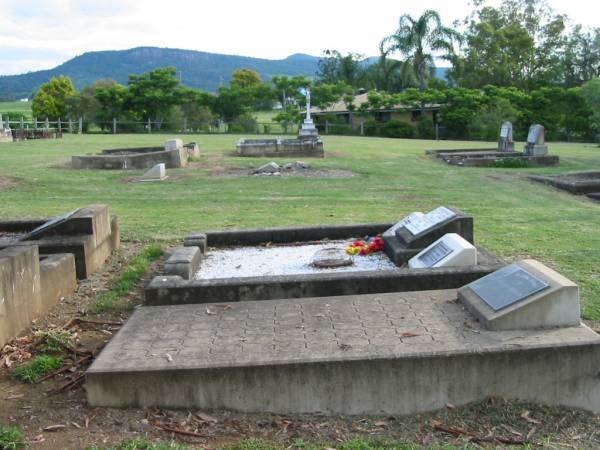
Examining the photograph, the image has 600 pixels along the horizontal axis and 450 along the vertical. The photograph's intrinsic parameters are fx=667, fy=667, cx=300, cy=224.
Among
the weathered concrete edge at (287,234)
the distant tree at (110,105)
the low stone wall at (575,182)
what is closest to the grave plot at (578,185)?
the low stone wall at (575,182)

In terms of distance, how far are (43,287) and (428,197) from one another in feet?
34.0

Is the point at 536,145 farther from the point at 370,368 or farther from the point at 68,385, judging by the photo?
the point at 68,385

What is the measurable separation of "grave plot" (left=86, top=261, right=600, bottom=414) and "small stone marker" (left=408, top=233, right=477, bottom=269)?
1.51 m

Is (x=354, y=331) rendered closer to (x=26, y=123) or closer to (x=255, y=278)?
(x=255, y=278)

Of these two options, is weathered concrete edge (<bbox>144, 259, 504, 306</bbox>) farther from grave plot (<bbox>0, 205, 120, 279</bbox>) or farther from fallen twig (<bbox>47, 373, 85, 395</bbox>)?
grave plot (<bbox>0, 205, 120, 279</bbox>)

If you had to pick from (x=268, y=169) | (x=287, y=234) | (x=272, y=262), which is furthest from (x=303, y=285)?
(x=268, y=169)

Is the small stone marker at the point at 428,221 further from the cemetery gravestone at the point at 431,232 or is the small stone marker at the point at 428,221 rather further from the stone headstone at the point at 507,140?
the stone headstone at the point at 507,140

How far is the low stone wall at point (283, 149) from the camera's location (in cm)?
2592

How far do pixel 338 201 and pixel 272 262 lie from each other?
6.80 m

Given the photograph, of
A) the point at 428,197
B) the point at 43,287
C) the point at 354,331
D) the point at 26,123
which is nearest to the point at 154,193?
the point at 428,197

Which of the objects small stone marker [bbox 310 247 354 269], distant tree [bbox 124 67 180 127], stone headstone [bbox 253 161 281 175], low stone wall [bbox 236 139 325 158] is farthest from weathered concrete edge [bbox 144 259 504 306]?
distant tree [bbox 124 67 180 127]

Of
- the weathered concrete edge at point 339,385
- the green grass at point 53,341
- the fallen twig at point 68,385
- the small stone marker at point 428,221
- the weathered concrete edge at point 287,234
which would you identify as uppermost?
the small stone marker at point 428,221

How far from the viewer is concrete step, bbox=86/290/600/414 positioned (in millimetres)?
4145

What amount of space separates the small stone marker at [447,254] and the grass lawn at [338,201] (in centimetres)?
116
